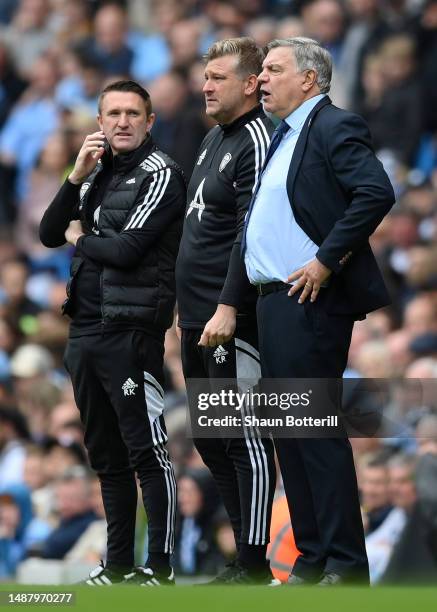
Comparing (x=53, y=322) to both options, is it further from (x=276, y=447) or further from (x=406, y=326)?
(x=276, y=447)

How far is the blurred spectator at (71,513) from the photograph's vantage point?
1010 centimetres

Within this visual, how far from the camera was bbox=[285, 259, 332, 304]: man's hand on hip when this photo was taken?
5.89 m

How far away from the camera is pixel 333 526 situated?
5863 mm

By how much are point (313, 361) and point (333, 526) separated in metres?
0.63

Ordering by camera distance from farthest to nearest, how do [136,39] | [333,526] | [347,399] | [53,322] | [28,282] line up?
[136,39]
[28,282]
[53,322]
[347,399]
[333,526]

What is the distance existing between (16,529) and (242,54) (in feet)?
17.5

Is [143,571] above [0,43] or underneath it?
underneath

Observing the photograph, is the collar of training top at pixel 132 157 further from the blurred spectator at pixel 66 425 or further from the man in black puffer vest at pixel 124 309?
the blurred spectator at pixel 66 425

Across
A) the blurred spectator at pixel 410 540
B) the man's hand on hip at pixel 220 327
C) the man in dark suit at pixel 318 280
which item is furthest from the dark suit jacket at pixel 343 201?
the blurred spectator at pixel 410 540

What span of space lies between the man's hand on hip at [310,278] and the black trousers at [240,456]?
1.78ft

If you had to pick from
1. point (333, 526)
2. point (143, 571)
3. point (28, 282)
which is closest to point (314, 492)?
point (333, 526)

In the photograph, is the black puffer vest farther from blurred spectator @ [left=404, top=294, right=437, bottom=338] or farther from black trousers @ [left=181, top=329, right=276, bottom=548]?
blurred spectator @ [left=404, top=294, right=437, bottom=338]

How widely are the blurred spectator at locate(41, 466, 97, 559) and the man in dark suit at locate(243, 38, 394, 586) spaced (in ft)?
13.8

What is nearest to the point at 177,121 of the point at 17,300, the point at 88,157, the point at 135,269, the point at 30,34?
the point at 17,300
